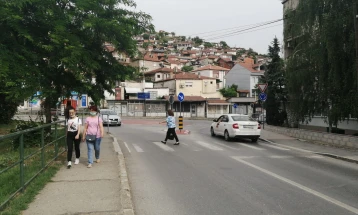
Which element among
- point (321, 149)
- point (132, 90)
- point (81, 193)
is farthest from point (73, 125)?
point (132, 90)

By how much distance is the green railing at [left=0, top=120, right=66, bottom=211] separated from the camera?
6.29 meters

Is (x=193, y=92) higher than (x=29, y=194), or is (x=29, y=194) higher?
(x=193, y=92)

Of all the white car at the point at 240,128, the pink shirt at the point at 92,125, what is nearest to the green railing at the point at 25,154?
the pink shirt at the point at 92,125

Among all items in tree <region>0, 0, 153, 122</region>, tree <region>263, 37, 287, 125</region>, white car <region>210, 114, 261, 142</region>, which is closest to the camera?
tree <region>0, 0, 153, 122</region>

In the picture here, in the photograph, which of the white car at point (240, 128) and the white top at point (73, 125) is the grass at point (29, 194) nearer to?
the white top at point (73, 125)

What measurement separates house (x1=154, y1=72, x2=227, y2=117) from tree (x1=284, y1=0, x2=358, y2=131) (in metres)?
41.5

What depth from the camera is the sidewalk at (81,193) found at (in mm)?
5633

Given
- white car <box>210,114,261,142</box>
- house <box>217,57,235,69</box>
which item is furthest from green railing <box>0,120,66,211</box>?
house <box>217,57,235,69</box>

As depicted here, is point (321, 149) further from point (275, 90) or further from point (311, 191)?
point (275, 90)

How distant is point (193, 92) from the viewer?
225ft

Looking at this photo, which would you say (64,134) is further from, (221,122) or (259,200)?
(221,122)

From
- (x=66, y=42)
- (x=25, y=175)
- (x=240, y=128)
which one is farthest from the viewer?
(x=240, y=128)

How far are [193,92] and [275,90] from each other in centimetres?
4022

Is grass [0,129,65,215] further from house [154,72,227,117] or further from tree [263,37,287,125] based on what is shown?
house [154,72,227,117]
